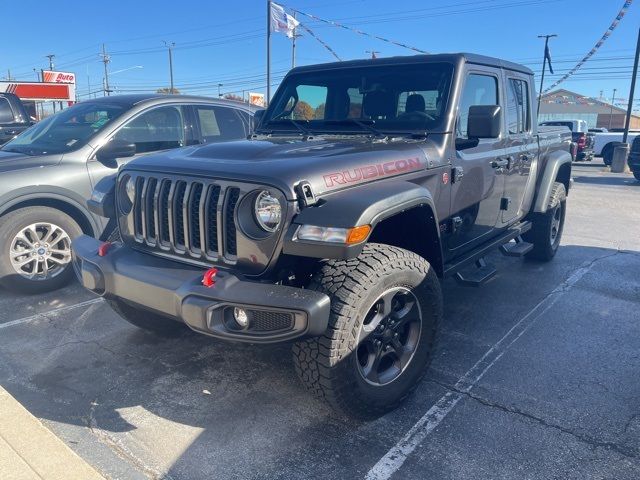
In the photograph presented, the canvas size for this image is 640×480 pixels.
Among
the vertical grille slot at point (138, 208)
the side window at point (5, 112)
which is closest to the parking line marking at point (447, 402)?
the vertical grille slot at point (138, 208)

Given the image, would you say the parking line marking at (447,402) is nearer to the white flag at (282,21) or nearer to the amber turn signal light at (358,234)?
the amber turn signal light at (358,234)

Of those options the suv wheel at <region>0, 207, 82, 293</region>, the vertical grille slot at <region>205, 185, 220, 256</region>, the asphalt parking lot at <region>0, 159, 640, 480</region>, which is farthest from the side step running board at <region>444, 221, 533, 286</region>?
the suv wheel at <region>0, 207, 82, 293</region>

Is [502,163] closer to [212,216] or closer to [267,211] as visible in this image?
[267,211]

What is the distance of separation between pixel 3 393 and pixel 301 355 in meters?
1.68

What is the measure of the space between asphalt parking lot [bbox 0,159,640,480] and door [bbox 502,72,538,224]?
95 centimetres

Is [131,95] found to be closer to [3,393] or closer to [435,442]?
[3,393]

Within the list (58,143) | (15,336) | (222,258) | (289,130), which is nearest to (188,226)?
(222,258)

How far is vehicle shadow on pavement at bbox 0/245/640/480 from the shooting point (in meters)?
2.63

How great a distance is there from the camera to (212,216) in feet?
8.97

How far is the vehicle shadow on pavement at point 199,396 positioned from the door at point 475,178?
782 millimetres

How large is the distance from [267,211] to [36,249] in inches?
126

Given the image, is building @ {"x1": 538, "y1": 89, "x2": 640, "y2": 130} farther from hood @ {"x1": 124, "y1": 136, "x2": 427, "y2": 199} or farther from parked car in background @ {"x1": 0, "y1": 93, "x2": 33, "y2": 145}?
hood @ {"x1": 124, "y1": 136, "x2": 427, "y2": 199}

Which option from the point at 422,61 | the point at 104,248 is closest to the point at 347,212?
the point at 104,248

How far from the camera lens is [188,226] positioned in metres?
2.79
